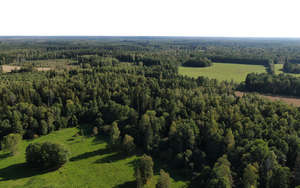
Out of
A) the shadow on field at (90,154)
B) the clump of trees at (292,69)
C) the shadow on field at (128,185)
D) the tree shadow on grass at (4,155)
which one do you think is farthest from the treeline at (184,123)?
the clump of trees at (292,69)

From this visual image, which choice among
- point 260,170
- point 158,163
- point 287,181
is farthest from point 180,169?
point 287,181

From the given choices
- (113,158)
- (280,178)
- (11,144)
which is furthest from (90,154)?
(280,178)

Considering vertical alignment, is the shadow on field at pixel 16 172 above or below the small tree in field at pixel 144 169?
below

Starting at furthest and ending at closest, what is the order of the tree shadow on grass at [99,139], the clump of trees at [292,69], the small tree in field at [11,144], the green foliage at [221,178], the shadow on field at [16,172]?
1. the clump of trees at [292,69]
2. the tree shadow on grass at [99,139]
3. the small tree in field at [11,144]
4. the shadow on field at [16,172]
5. the green foliage at [221,178]

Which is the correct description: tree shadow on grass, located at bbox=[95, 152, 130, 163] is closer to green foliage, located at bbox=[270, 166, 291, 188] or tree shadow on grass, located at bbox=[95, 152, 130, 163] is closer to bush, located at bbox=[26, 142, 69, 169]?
bush, located at bbox=[26, 142, 69, 169]

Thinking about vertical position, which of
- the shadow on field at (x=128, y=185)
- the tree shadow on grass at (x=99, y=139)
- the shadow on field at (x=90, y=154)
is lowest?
the shadow on field at (x=128, y=185)

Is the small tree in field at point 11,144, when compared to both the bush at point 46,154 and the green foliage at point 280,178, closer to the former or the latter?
the bush at point 46,154

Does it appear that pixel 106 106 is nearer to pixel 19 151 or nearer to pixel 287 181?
pixel 19 151
